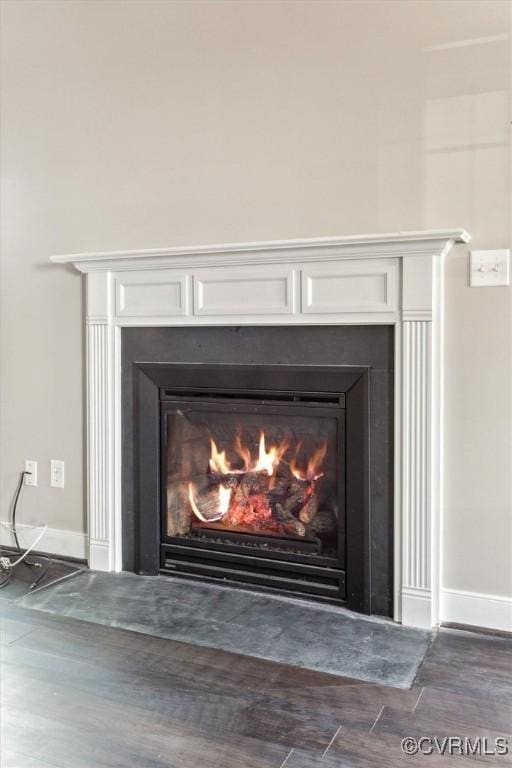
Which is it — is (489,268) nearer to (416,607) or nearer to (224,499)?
(416,607)

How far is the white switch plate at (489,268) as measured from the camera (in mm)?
2346

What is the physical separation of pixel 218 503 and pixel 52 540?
0.86 m

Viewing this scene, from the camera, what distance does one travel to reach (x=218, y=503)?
2914mm

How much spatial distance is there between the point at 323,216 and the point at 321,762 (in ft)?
5.76

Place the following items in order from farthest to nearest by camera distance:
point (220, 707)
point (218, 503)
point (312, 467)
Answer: point (218, 503) → point (312, 467) → point (220, 707)

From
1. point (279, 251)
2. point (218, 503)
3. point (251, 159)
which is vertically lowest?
point (218, 503)

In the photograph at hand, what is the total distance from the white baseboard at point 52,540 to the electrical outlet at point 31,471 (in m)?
0.21

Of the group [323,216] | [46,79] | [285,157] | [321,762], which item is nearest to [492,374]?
[323,216]

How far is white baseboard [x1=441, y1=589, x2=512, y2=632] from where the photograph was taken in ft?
7.86

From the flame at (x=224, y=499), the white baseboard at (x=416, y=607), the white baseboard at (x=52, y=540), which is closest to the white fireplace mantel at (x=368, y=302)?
the white baseboard at (x=416, y=607)

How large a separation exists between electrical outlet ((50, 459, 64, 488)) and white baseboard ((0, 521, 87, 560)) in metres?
0.20

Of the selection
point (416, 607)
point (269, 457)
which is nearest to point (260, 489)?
point (269, 457)

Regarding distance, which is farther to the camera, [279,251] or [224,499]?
[224,499]

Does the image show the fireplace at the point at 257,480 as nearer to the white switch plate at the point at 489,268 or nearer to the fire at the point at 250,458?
the fire at the point at 250,458
